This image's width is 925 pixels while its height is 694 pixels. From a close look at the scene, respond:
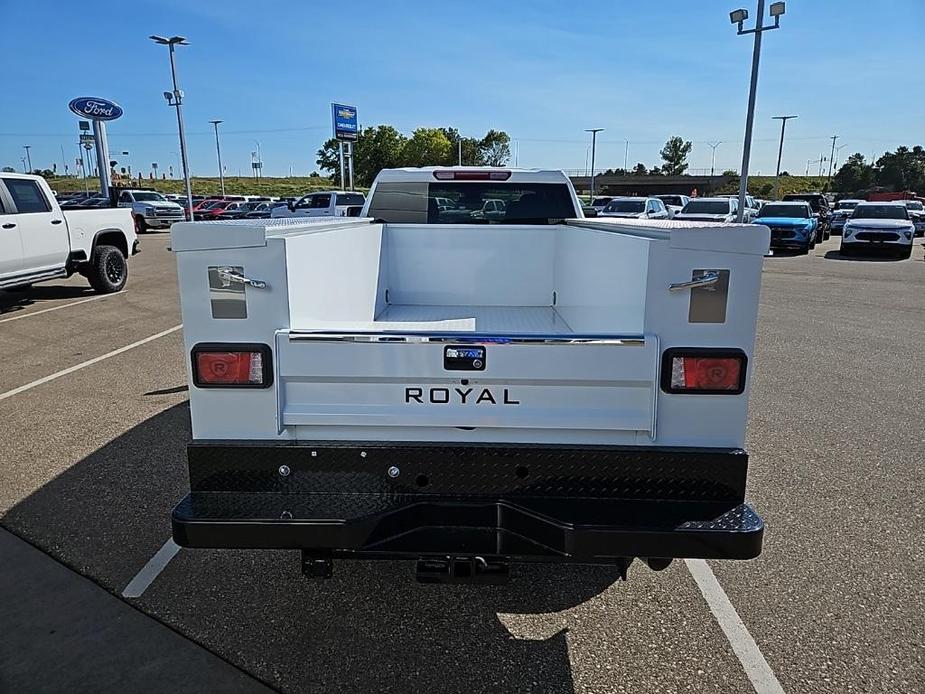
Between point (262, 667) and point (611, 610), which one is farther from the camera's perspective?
point (611, 610)

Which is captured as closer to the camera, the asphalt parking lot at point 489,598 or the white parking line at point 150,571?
the asphalt parking lot at point 489,598

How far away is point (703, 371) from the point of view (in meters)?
2.51

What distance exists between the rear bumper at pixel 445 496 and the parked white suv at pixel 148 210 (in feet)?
104

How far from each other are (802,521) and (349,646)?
9.32 feet

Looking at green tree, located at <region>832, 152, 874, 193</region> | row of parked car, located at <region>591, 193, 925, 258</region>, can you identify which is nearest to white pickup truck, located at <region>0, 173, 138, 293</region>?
row of parked car, located at <region>591, 193, 925, 258</region>

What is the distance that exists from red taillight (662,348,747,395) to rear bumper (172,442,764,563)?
0.25 m

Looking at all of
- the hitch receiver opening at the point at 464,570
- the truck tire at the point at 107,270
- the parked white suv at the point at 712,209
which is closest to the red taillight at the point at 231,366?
the hitch receiver opening at the point at 464,570

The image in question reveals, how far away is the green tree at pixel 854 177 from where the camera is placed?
3674 inches

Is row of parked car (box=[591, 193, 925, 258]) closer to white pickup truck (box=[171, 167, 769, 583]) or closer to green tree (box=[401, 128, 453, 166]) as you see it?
white pickup truck (box=[171, 167, 769, 583])

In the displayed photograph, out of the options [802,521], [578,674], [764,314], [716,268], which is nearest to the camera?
[716,268]

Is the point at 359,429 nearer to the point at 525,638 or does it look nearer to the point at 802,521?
the point at 525,638

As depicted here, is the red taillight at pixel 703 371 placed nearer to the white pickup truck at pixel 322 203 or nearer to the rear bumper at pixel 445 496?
the rear bumper at pixel 445 496

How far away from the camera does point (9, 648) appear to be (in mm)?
2836

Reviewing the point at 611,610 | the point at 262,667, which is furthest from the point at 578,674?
the point at 262,667
